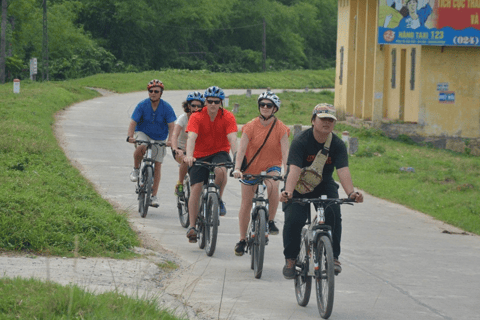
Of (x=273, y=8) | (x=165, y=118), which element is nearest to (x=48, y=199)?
(x=165, y=118)

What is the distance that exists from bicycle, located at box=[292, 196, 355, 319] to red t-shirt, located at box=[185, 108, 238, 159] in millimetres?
2658

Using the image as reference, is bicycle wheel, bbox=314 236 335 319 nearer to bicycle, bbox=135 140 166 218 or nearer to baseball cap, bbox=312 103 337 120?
baseball cap, bbox=312 103 337 120

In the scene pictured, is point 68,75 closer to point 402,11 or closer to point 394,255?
point 402,11

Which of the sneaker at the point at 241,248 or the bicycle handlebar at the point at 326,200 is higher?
the bicycle handlebar at the point at 326,200

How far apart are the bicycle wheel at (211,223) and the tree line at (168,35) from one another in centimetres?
3957

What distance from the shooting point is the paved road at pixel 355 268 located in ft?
23.4

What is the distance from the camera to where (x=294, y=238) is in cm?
742

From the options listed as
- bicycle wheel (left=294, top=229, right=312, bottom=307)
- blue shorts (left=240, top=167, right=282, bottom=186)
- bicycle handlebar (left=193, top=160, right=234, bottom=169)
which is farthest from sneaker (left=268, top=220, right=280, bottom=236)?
bicycle wheel (left=294, top=229, right=312, bottom=307)

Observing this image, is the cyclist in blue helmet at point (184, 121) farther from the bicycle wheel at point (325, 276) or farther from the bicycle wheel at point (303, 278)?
the bicycle wheel at point (325, 276)

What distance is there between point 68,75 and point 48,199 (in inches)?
2174

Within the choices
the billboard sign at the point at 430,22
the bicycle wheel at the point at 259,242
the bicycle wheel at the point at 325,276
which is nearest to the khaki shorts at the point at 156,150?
the bicycle wheel at the point at 259,242

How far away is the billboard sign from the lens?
25.4 m

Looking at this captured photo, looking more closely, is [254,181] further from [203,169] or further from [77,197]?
[77,197]

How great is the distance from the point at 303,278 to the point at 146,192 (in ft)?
15.9
